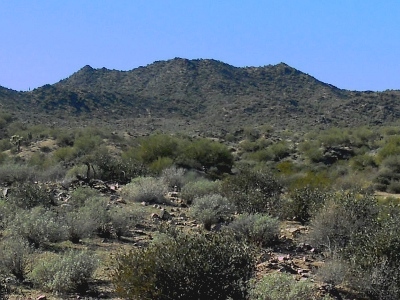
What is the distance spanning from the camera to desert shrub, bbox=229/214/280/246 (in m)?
12.1

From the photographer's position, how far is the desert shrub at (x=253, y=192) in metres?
15.2

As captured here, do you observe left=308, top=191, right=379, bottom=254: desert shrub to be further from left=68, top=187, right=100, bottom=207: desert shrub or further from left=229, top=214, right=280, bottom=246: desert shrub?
left=68, top=187, right=100, bottom=207: desert shrub

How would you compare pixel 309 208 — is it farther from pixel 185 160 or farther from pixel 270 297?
pixel 185 160

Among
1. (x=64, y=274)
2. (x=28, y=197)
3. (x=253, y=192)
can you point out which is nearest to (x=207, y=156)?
(x=253, y=192)

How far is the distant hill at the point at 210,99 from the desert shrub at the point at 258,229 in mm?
50583

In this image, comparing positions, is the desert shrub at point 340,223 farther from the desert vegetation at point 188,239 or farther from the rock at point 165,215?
the rock at point 165,215

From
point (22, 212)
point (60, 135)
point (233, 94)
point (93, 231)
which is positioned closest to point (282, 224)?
point (93, 231)

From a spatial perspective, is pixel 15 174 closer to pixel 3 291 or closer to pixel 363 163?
pixel 3 291

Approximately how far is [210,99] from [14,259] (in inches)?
2766

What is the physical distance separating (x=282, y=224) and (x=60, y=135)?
31.6 m

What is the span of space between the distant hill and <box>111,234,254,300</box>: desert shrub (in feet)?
183

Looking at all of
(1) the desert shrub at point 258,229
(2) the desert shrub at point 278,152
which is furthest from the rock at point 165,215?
(2) the desert shrub at point 278,152

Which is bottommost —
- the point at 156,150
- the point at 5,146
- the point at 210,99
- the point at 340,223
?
the point at 5,146

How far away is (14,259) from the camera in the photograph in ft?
29.0
